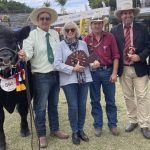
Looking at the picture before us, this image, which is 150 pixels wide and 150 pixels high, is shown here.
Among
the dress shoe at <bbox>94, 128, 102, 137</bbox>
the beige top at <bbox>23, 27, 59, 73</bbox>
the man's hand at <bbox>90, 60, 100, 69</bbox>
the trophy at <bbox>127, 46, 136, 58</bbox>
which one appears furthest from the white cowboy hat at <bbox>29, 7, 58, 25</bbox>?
the dress shoe at <bbox>94, 128, 102, 137</bbox>

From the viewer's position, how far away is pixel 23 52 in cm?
441

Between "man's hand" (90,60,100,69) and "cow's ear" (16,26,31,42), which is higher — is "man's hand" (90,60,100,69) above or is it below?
below

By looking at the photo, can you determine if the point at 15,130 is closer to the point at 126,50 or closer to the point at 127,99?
the point at 127,99

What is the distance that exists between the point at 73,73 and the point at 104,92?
73 centimetres

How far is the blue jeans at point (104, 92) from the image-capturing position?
5105 mm

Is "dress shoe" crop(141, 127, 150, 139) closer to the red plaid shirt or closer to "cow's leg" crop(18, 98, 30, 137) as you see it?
the red plaid shirt

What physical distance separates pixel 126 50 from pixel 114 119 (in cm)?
110

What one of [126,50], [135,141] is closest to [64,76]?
[126,50]

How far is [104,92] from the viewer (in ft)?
17.3

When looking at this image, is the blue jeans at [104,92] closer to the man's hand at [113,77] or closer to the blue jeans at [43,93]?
the man's hand at [113,77]

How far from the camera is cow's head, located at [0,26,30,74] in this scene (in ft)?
13.7

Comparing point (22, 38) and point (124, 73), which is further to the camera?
point (124, 73)

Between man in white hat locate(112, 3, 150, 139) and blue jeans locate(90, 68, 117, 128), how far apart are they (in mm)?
329

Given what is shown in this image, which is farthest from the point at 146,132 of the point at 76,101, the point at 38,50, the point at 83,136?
the point at 38,50
